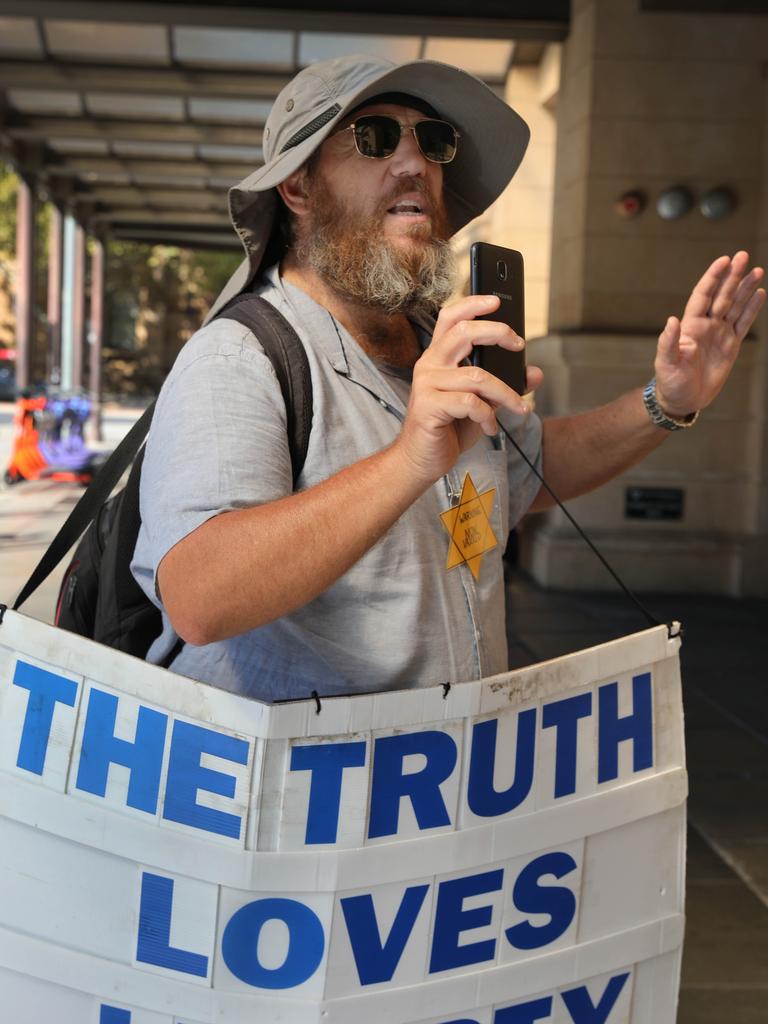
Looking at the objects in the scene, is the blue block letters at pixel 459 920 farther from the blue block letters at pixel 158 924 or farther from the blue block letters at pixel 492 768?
the blue block letters at pixel 158 924

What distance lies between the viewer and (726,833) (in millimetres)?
4340

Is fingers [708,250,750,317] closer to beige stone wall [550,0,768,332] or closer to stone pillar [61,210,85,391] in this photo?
beige stone wall [550,0,768,332]

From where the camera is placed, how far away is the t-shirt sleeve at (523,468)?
2.29m

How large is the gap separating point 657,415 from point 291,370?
77cm

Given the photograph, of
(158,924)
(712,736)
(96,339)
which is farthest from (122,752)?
(96,339)

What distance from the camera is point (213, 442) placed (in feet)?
5.48

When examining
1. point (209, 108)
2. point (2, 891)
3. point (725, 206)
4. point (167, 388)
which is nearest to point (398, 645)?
point (167, 388)

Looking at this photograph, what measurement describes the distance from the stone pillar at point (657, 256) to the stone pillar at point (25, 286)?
10.5 meters

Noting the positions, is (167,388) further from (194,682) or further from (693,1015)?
(693,1015)

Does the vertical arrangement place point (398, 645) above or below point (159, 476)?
below

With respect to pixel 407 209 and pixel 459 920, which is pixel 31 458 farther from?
pixel 459 920

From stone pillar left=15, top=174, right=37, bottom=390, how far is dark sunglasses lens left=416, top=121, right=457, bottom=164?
52.5 feet

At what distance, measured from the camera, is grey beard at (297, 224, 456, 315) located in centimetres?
195

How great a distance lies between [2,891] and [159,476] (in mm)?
577
